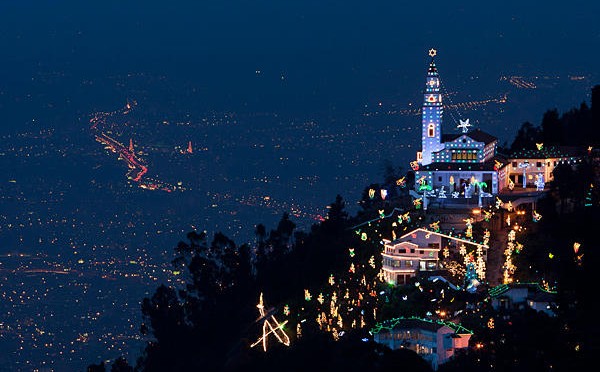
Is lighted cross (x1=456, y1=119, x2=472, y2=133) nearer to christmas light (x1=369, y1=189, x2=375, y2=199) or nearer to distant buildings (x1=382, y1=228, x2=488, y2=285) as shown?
christmas light (x1=369, y1=189, x2=375, y2=199)

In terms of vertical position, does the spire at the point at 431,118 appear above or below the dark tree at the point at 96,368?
above

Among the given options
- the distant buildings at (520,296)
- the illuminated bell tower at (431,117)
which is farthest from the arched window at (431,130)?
the distant buildings at (520,296)

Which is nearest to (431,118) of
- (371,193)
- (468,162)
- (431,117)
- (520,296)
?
(431,117)

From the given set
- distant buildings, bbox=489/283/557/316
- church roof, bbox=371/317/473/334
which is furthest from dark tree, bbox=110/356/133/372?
distant buildings, bbox=489/283/557/316

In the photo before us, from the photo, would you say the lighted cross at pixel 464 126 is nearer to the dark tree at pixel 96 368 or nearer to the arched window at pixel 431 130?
the arched window at pixel 431 130

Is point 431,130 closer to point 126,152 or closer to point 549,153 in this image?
point 549,153

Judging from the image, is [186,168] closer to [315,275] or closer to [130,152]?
[130,152]

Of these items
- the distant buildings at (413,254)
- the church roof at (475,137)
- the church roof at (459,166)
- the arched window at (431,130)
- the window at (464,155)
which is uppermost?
the arched window at (431,130)

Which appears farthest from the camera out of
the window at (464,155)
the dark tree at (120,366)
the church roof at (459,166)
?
the window at (464,155)
